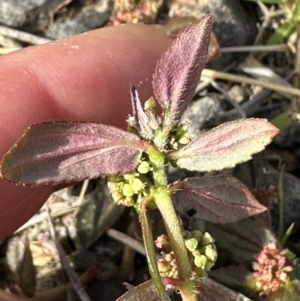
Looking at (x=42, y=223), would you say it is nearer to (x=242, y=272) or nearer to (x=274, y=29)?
(x=242, y=272)

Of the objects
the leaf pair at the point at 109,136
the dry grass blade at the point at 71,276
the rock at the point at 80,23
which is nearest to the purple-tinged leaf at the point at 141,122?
the leaf pair at the point at 109,136

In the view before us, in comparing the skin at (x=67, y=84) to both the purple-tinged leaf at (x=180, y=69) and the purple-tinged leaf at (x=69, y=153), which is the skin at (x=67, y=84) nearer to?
the purple-tinged leaf at (x=69, y=153)

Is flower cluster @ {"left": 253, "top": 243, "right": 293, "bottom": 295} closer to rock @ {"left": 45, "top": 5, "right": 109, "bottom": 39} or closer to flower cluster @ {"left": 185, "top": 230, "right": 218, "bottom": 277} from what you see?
flower cluster @ {"left": 185, "top": 230, "right": 218, "bottom": 277}

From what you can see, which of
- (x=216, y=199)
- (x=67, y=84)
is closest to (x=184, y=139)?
(x=216, y=199)

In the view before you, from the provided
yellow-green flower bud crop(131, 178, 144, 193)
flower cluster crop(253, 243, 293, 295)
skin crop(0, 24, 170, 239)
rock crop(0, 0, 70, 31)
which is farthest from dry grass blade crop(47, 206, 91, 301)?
rock crop(0, 0, 70, 31)

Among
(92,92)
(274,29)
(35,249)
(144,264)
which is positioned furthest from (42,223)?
(274,29)

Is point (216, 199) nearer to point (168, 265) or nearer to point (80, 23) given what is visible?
point (168, 265)

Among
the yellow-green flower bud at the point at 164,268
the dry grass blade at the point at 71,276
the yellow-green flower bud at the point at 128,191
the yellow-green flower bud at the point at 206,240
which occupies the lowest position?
the dry grass blade at the point at 71,276
